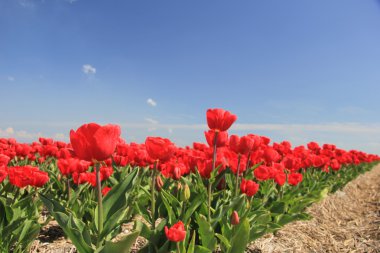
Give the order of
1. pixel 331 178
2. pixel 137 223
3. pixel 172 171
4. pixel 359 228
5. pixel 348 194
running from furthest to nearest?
pixel 348 194 → pixel 331 178 → pixel 359 228 → pixel 172 171 → pixel 137 223

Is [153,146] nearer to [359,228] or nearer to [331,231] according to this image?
[331,231]

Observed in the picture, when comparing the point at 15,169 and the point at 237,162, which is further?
the point at 237,162

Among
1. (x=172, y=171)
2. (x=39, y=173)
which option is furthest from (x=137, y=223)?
(x=39, y=173)

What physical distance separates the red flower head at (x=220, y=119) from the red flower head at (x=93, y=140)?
1280mm

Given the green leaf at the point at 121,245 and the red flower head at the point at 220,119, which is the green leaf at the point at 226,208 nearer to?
the red flower head at the point at 220,119

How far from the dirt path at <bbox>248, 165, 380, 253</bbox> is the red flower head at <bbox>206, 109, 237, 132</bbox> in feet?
4.85

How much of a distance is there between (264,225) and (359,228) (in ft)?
11.6

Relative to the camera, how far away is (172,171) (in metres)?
3.12

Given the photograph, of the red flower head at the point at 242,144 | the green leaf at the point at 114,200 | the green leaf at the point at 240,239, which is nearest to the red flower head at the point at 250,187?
the red flower head at the point at 242,144

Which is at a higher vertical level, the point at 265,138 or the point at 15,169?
the point at 265,138

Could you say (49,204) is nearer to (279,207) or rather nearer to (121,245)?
(121,245)

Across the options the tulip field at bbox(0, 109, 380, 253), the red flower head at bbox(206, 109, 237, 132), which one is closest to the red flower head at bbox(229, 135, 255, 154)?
the tulip field at bbox(0, 109, 380, 253)

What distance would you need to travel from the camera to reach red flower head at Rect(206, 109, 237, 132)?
2.93m

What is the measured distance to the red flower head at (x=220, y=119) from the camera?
2928mm
